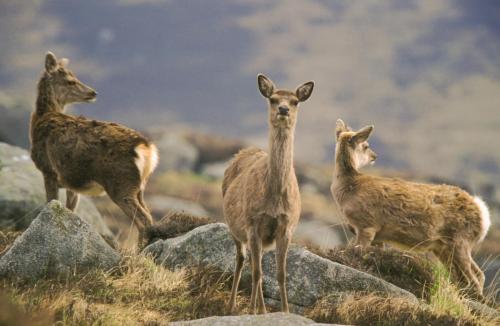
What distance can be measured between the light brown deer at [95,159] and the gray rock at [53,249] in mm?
2158

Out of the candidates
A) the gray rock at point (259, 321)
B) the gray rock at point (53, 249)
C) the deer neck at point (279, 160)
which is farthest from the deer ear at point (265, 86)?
the gray rock at point (53, 249)

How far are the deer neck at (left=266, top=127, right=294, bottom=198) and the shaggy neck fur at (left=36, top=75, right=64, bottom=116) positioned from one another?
6.81 metres

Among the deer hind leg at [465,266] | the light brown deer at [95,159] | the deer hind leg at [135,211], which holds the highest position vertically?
the light brown deer at [95,159]

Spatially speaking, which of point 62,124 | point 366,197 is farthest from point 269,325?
point 62,124

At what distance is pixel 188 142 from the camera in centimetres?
5712

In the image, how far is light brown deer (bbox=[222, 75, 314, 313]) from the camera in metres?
7.59

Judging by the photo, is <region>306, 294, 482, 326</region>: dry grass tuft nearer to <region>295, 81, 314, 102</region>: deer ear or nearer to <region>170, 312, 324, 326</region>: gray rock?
<region>170, 312, 324, 326</region>: gray rock

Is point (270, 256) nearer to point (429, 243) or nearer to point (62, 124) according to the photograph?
point (429, 243)

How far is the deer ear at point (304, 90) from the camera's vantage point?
7930 millimetres

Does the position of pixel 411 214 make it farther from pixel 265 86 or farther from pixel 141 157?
pixel 265 86

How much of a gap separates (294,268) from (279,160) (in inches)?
89.6

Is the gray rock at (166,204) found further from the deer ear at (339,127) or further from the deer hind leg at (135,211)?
the deer hind leg at (135,211)

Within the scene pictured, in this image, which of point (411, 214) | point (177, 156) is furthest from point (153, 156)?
point (177, 156)

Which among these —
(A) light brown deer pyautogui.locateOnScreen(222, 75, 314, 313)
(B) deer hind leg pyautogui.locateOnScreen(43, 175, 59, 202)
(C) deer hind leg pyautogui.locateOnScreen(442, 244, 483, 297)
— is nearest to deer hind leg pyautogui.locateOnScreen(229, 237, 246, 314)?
(A) light brown deer pyautogui.locateOnScreen(222, 75, 314, 313)
